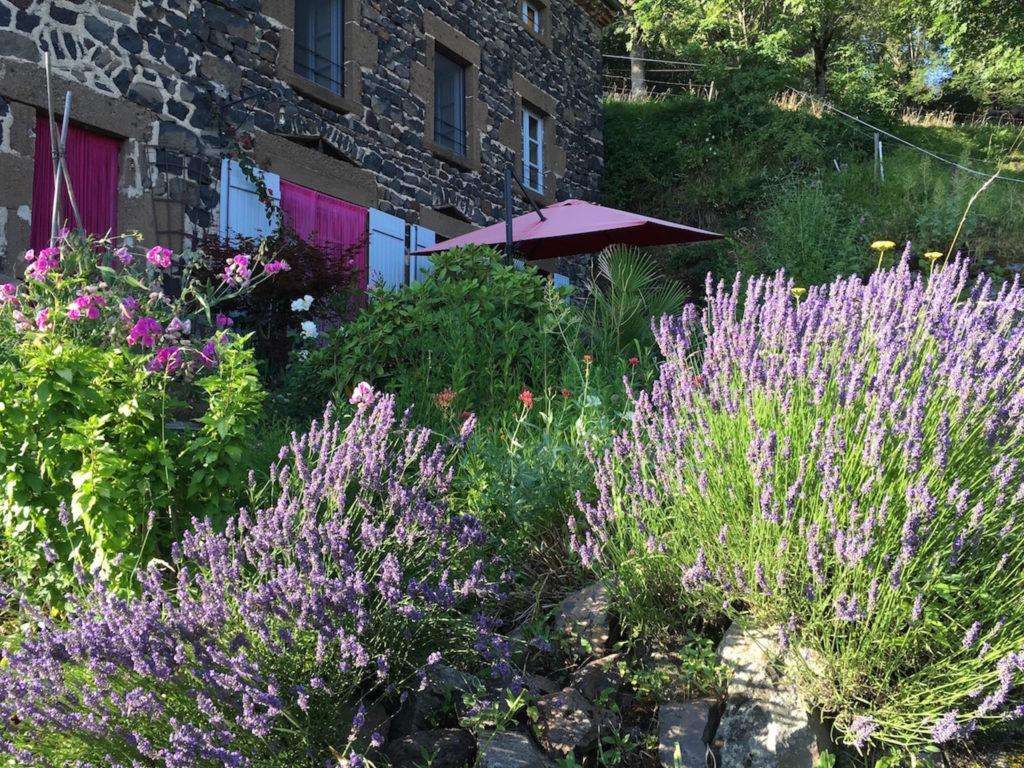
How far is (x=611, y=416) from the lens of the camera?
405 cm

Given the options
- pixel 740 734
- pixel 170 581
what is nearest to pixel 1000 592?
pixel 740 734

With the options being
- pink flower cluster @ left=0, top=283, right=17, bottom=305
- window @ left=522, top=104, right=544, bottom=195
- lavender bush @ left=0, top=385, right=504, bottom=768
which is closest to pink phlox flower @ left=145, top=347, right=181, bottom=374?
lavender bush @ left=0, top=385, right=504, bottom=768

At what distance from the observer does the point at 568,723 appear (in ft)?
7.70

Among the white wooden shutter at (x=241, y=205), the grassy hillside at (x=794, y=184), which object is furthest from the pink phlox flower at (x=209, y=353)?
the grassy hillside at (x=794, y=184)

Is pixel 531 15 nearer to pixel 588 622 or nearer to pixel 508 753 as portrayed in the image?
pixel 588 622

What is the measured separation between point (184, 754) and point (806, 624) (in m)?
1.51

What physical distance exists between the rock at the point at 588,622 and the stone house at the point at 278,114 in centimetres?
499

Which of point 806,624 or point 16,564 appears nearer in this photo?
point 806,624

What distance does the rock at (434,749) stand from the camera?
7.41 feet

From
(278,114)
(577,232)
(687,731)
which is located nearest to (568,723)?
(687,731)

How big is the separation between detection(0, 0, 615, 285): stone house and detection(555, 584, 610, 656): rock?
4.99m

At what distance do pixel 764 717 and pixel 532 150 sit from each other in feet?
37.6

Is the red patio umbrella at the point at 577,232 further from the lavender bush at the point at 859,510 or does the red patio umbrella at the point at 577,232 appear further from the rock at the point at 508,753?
the rock at the point at 508,753

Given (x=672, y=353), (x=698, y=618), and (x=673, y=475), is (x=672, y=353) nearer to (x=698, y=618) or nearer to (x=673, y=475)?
(x=673, y=475)
